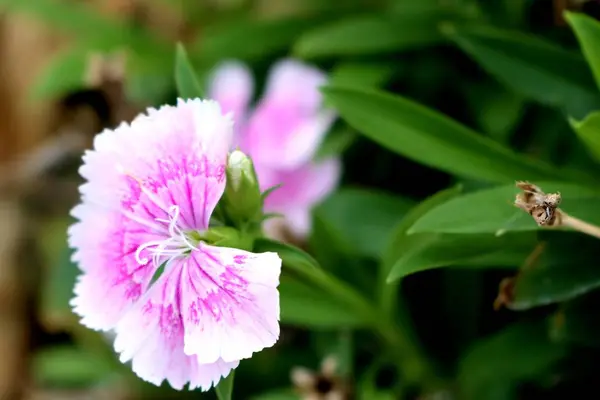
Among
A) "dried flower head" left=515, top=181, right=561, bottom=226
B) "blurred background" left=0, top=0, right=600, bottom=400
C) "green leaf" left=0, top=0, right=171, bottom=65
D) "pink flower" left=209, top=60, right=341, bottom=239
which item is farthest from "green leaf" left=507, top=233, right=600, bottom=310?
"green leaf" left=0, top=0, right=171, bottom=65

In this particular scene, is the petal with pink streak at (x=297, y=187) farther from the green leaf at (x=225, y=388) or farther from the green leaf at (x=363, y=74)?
the green leaf at (x=225, y=388)

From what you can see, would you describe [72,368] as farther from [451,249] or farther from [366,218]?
[451,249]

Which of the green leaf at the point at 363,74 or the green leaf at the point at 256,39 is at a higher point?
the green leaf at the point at 256,39

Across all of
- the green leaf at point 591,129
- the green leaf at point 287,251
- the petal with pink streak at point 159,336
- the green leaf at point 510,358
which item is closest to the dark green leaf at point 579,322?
the green leaf at point 510,358

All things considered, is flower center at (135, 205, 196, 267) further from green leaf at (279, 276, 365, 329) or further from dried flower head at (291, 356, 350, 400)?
dried flower head at (291, 356, 350, 400)

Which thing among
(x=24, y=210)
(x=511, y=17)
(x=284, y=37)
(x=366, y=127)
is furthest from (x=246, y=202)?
(x=24, y=210)

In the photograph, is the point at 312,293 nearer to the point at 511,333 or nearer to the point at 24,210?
the point at 511,333

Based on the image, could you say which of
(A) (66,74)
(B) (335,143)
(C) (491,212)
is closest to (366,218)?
(B) (335,143)
